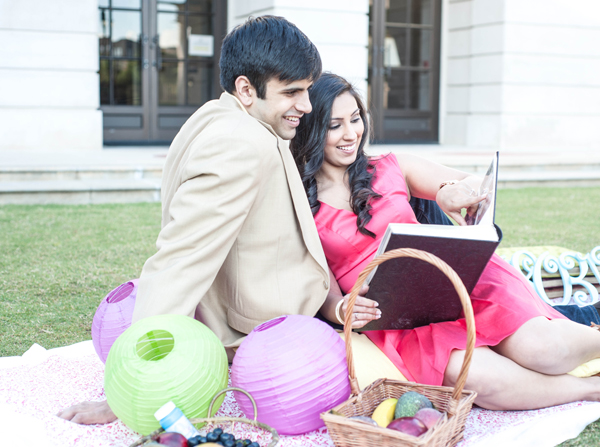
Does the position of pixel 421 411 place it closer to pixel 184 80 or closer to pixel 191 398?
pixel 191 398

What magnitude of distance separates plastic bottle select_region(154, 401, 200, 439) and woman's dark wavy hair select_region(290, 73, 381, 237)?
102 centimetres

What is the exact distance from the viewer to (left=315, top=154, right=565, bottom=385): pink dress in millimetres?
2219

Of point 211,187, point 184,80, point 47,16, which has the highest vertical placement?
point 47,16

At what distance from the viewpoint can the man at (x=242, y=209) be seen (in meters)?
1.95

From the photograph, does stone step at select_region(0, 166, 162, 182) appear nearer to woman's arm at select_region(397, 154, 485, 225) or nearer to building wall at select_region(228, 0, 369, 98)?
building wall at select_region(228, 0, 369, 98)

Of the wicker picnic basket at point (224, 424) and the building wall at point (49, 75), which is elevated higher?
the building wall at point (49, 75)

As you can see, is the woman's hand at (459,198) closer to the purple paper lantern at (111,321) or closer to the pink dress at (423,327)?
the pink dress at (423,327)

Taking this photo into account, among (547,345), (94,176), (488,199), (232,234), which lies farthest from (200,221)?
(94,176)

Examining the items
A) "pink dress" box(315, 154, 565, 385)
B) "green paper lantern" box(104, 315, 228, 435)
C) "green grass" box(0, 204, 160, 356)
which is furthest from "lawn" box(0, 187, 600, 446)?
"green paper lantern" box(104, 315, 228, 435)

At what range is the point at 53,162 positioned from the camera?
280 inches

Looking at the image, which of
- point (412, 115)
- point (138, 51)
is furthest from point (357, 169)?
point (412, 115)

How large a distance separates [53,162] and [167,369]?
5885mm

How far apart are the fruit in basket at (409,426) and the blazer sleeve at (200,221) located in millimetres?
710

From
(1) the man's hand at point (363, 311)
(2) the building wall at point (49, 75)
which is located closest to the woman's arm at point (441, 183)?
(1) the man's hand at point (363, 311)
